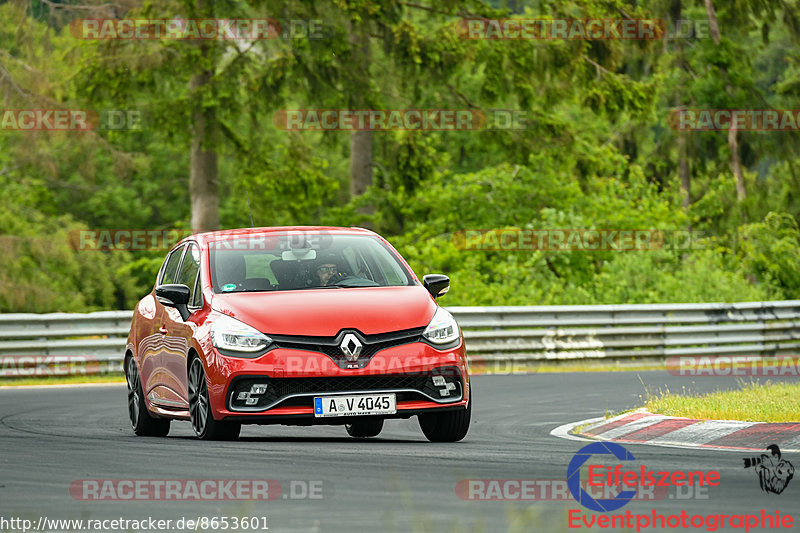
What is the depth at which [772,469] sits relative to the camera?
9430 millimetres

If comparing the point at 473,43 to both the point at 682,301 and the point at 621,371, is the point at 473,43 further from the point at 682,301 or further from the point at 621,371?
the point at 621,371

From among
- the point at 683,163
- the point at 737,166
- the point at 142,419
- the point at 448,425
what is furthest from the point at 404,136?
the point at 448,425

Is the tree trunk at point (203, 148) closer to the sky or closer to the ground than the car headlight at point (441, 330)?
closer to the sky

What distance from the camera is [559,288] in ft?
91.4

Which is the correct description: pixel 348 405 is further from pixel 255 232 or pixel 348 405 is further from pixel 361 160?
pixel 361 160

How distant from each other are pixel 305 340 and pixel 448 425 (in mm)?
1505

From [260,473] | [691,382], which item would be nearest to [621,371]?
[691,382]

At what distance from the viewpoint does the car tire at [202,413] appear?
1116 cm

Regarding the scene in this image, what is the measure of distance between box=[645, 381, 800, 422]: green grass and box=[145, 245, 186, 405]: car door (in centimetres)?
438

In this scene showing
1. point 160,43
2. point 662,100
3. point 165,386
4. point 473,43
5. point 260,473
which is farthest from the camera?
point 662,100

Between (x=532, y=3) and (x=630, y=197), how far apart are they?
20.5 ft

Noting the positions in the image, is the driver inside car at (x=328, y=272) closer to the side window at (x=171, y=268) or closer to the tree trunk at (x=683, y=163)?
the side window at (x=171, y=268)

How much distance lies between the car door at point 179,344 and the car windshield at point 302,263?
0.28 meters

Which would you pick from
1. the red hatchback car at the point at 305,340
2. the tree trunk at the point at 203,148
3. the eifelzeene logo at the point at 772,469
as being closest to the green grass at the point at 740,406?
the eifelzeene logo at the point at 772,469
